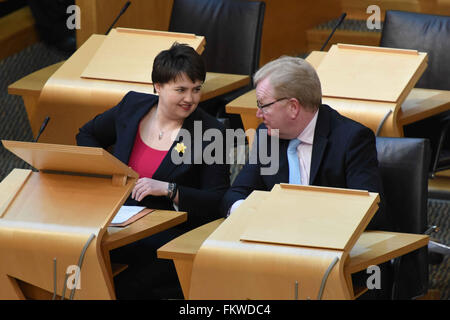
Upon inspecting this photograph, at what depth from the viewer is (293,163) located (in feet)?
9.78

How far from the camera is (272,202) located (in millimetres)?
2629

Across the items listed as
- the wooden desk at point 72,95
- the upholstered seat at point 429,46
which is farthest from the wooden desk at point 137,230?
the upholstered seat at point 429,46

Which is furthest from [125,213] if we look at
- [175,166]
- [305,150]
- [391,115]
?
[391,115]

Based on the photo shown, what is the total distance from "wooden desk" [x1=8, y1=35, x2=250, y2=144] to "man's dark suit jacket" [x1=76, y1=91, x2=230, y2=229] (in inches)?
20.2

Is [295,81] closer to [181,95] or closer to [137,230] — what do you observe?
[181,95]

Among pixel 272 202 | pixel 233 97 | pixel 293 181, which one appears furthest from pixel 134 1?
pixel 272 202

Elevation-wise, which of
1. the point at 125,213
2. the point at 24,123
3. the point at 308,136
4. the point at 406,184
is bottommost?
the point at 24,123

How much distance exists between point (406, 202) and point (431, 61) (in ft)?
4.75

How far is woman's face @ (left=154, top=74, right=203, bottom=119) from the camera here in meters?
3.23

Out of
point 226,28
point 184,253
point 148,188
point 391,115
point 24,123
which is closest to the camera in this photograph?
point 184,253

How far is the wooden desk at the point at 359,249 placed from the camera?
8.29ft

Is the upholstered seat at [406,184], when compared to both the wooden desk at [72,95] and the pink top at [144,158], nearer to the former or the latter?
the pink top at [144,158]

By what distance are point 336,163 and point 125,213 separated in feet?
2.10
